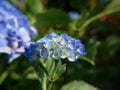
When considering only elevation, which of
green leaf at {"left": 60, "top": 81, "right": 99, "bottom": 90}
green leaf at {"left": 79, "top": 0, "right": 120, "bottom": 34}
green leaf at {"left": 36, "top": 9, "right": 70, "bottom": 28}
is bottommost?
green leaf at {"left": 60, "top": 81, "right": 99, "bottom": 90}

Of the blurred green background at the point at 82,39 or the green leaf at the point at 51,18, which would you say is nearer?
the blurred green background at the point at 82,39

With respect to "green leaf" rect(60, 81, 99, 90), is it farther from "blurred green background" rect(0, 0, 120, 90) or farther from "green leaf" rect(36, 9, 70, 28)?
"green leaf" rect(36, 9, 70, 28)

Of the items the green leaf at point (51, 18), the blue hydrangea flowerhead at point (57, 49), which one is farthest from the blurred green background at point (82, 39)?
the blue hydrangea flowerhead at point (57, 49)

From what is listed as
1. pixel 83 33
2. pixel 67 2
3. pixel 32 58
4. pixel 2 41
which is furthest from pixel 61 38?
pixel 67 2

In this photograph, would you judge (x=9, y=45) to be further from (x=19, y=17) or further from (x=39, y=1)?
(x=39, y=1)

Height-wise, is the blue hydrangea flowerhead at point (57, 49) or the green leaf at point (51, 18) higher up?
the green leaf at point (51, 18)

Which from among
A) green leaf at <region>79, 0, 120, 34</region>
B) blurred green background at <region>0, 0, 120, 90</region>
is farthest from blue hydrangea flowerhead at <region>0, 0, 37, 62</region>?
green leaf at <region>79, 0, 120, 34</region>

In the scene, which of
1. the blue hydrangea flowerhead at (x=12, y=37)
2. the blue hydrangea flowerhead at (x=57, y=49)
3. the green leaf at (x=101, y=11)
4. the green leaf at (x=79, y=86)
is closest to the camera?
the blue hydrangea flowerhead at (x=57, y=49)

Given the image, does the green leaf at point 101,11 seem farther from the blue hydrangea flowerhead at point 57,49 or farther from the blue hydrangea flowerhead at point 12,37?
the blue hydrangea flowerhead at point 57,49
